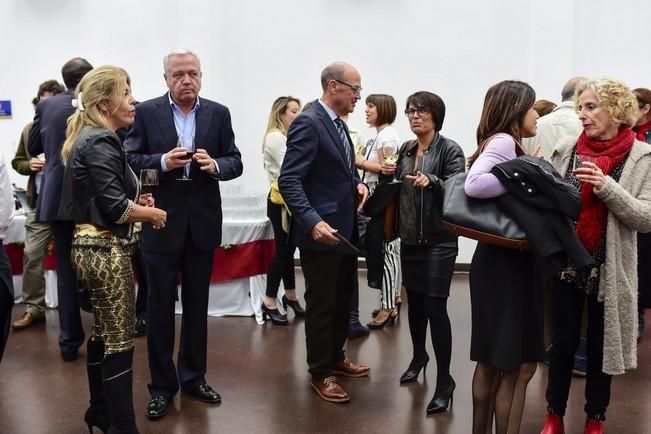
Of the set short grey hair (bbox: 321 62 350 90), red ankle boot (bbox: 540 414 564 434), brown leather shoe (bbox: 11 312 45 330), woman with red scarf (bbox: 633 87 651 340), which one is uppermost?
short grey hair (bbox: 321 62 350 90)

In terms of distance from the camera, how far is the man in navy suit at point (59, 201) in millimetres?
4004

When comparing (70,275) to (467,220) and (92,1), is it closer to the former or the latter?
(467,220)

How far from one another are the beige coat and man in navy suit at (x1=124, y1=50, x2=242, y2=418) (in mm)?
1785

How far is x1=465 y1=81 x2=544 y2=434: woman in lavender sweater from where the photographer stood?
2.46m

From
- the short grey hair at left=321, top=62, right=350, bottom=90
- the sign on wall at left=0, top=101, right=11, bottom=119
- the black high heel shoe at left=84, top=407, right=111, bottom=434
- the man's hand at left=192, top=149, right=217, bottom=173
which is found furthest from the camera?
the sign on wall at left=0, top=101, right=11, bottom=119

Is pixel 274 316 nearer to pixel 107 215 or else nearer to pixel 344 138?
pixel 344 138

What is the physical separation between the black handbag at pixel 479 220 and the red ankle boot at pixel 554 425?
1041 millimetres

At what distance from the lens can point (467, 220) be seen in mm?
2445

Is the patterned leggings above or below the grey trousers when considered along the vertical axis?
above

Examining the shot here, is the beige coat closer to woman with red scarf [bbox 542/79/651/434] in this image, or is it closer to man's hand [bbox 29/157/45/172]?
woman with red scarf [bbox 542/79/651/434]

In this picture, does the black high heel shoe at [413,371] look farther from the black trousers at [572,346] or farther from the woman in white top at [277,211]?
the woman in white top at [277,211]

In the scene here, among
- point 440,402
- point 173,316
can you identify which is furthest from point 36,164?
point 440,402

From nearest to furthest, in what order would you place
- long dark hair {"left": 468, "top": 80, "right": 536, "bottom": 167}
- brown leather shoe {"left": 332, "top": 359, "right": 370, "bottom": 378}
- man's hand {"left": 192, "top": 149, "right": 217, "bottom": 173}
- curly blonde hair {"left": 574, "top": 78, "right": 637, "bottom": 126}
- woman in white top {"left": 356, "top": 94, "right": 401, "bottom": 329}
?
long dark hair {"left": 468, "top": 80, "right": 536, "bottom": 167}, curly blonde hair {"left": 574, "top": 78, "right": 637, "bottom": 126}, man's hand {"left": 192, "top": 149, "right": 217, "bottom": 173}, brown leather shoe {"left": 332, "top": 359, "right": 370, "bottom": 378}, woman in white top {"left": 356, "top": 94, "right": 401, "bottom": 329}

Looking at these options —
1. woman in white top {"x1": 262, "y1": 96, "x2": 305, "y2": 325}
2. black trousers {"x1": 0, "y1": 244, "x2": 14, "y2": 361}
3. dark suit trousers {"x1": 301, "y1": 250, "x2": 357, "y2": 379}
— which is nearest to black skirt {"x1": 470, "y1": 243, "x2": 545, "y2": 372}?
dark suit trousers {"x1": 301, "y1": 250, "x2": 357, "y2": 379}
